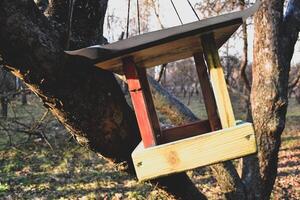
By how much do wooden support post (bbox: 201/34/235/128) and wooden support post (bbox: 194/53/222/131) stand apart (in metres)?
0.49

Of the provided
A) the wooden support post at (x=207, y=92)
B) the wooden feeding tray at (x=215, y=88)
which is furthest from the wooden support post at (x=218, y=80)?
the wooden support post at (x=207, y=92)

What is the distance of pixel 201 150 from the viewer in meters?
1.62

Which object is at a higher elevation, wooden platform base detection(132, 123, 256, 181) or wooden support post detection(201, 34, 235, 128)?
wooden support post detection(201, 34, 235, 128)

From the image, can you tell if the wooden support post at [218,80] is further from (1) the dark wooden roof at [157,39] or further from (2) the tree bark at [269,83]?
(2) the tree bark at [269,83]

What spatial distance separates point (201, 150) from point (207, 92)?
0.75 meters

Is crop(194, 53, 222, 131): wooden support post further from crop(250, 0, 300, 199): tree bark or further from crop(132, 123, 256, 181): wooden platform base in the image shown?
crop(250, 0, 300, 199): tree bark

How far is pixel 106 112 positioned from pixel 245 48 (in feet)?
19.8

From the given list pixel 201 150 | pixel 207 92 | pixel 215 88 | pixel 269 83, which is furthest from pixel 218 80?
pixel 269 83

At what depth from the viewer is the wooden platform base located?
1.63 meters

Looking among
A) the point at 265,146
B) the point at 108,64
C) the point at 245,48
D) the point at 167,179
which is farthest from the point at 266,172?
the point at 245,48

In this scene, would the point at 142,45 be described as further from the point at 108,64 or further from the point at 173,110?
the point at 173,110

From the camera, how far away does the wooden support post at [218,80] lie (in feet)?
5.82

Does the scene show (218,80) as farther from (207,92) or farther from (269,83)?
(269,83)

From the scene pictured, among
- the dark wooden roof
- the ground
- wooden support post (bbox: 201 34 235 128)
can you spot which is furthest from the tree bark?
the ground
